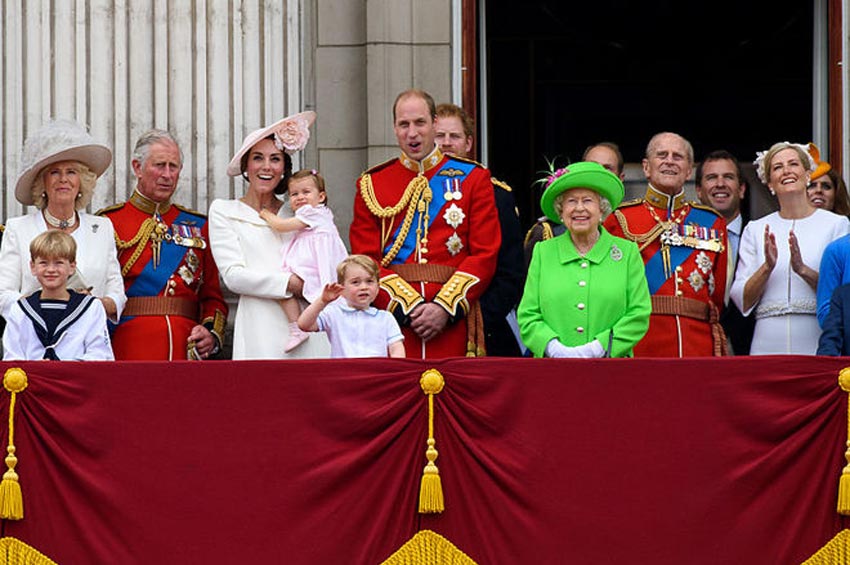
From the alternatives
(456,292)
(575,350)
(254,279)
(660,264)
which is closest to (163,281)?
(254,279)

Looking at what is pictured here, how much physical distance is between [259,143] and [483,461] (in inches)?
85.2

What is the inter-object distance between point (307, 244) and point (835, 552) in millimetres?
2798

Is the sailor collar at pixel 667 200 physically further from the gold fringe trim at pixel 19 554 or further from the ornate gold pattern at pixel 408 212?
the gold fringe trim at pixel 19 554

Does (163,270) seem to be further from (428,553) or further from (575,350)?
(428,553)

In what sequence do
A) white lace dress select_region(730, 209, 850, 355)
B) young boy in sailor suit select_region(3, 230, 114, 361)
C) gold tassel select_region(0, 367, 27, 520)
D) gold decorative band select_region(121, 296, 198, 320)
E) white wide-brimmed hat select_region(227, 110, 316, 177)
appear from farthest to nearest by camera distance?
gold decorative band select_region(121, 296, 198, 320), white wide-brimmed hat select_region(227, 110, 316, 177), white lace dress select_region(730, 209, 850, 355), young boy in sailor suit select_region(3, 230, 114, 361), gold tassel select_region(0, 367, 27, 520)

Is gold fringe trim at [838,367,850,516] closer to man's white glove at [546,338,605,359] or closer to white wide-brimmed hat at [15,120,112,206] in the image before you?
man's white glove at [546,338,605,359]

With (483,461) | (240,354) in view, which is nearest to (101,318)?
(240,354)

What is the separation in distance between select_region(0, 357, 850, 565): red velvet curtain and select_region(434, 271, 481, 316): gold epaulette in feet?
2.67

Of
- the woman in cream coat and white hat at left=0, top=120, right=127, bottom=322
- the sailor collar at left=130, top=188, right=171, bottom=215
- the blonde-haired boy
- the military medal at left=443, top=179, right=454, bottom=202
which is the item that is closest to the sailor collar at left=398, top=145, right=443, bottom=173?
the military medal at left=443, top=179, right=454, bottom=202

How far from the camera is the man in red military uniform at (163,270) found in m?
10.5

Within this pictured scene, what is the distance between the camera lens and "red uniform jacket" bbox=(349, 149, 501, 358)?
10.1m

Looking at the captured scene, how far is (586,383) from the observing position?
9.21 meters

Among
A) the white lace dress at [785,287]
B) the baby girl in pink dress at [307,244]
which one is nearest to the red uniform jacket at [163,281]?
the baby girl in pink dress at [307,244]

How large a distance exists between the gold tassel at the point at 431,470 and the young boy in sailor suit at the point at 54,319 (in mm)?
1503
